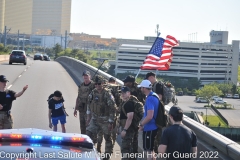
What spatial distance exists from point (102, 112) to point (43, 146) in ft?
18.9

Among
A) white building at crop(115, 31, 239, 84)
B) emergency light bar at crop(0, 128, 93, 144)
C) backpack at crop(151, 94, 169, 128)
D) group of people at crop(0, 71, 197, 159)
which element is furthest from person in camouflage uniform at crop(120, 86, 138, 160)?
white building at crop(115, 31, 239, 84)

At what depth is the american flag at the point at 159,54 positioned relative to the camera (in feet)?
51.6

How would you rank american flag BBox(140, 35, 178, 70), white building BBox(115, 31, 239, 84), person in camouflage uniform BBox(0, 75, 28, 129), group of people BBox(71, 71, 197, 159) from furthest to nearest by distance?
1. white building BBox(115, 31, 239, 84)
2. american flag BBox(140, 35, 178, 70)
3. person in camouflage uniform BBox(0, 75, 28, 129)
4. group of people BBox(71, 71, 197, 159)

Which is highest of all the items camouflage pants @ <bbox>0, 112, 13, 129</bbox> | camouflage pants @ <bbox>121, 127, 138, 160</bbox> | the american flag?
the american flag

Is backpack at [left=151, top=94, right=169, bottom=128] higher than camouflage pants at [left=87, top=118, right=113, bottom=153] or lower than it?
higher

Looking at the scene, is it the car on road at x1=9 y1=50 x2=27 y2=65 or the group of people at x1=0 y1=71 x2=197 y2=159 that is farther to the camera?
the car on road at x1=9 y1=50 x2=27 y2=65

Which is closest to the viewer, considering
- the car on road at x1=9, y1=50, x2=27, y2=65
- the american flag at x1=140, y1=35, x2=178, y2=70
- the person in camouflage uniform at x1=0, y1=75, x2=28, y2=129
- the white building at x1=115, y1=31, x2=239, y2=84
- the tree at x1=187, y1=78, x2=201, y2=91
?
the person in camouflage uniform at x1=0, y1=75, x2=28, y2=129

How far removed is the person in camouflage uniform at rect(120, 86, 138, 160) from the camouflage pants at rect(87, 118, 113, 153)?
39cm

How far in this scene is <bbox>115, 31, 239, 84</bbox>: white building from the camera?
111062 mm

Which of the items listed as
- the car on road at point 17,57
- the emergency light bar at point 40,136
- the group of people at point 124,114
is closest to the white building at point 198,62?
the car on road at point 17,57

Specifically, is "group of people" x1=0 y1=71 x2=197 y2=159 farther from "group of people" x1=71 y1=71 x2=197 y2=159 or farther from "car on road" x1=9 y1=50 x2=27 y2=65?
"car on road" x1=9 y1=50 x2=27 y2=65

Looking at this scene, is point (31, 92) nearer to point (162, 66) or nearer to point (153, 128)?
point (162, 66)

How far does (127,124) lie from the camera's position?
388 inches

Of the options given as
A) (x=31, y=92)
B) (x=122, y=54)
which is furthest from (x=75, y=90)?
(x=122, y=54)
